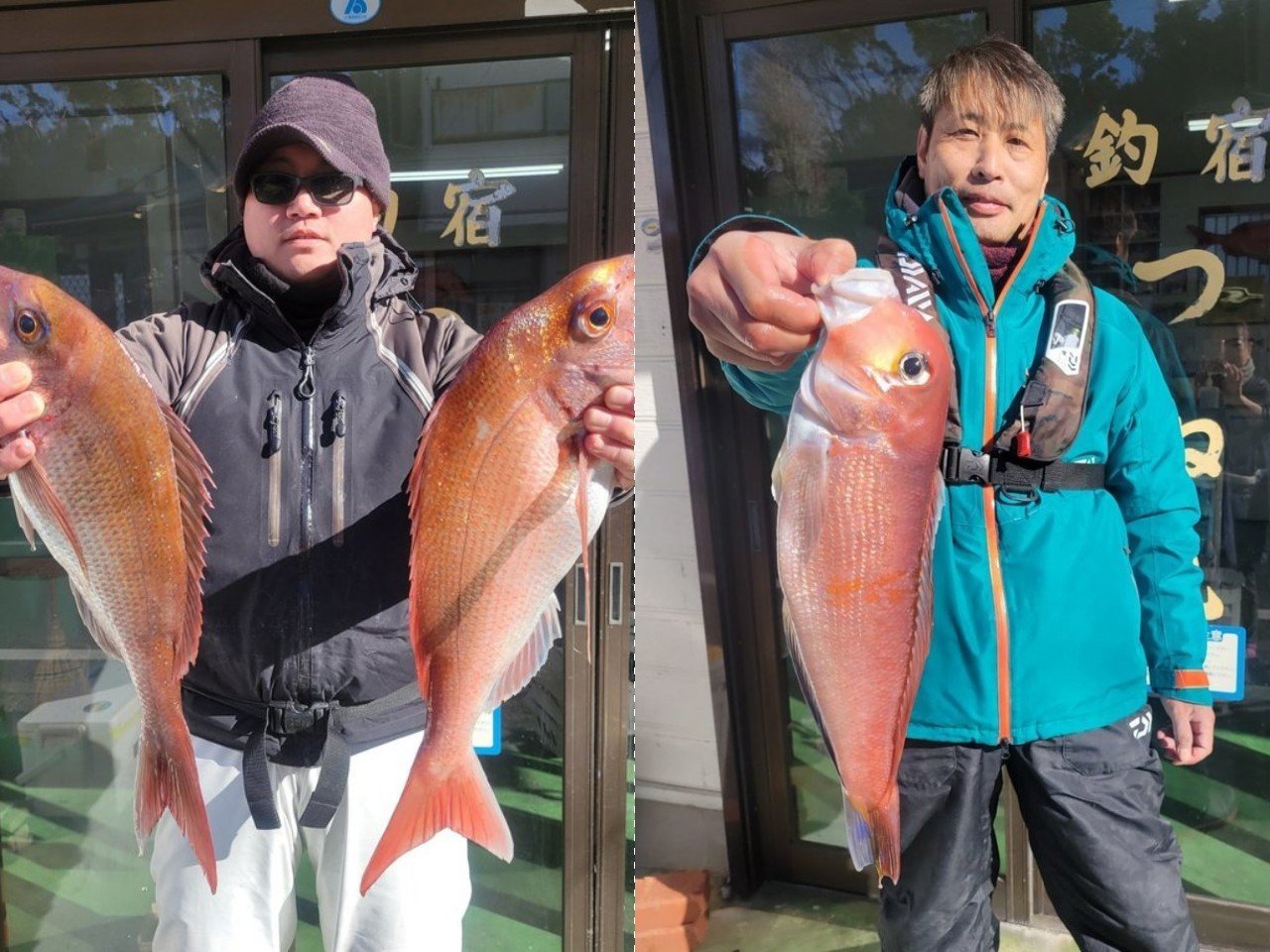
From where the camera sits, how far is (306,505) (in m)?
1.36

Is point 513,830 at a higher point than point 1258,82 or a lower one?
lower

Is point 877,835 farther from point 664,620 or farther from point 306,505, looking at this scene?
point 306,505

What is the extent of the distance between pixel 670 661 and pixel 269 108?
111cm

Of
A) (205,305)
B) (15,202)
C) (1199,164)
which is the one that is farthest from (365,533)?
(1199,164)

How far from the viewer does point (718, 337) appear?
139cm

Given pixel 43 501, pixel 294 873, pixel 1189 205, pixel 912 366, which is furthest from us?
pixel 1189 205

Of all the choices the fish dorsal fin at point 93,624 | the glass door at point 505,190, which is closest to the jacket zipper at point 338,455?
the glass door at point 505,190

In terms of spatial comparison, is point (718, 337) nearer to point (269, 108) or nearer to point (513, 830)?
point (269, 108)

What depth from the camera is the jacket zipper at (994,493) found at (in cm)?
130

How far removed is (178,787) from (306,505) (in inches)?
19.6

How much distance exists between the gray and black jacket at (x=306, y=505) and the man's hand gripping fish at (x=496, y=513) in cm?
5

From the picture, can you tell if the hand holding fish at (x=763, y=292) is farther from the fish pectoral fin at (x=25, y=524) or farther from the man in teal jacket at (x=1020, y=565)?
the fish pectoral fin at (x=25, y=524)

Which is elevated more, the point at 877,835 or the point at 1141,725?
the point at 1141,725

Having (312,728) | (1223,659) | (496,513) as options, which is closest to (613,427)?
(496,513)
